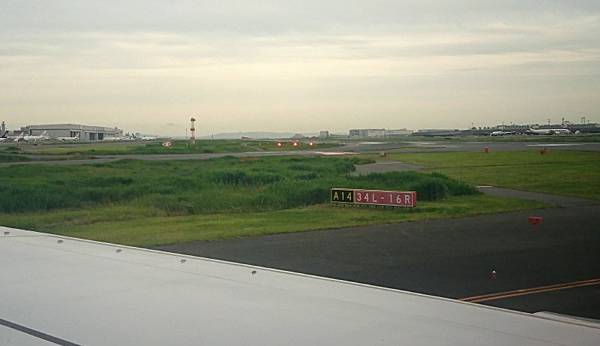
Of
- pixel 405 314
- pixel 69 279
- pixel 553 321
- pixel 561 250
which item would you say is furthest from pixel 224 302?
pixel 561 250

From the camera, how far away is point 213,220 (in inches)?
834

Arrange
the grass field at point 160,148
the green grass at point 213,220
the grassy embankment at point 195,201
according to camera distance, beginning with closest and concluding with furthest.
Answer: the green grass at point 213,220 < the grassy embankment at point 195,201 < the grass field at point 160,148

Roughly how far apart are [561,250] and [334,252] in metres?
4.89

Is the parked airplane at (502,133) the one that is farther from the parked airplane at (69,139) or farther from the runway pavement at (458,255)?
the runway pavement at (458,255)

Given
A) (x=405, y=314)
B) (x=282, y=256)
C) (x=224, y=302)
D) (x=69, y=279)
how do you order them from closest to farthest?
(x=405, y=314) < (x=224, y=302) < (x=69, y=279) < (x=282, y=256)

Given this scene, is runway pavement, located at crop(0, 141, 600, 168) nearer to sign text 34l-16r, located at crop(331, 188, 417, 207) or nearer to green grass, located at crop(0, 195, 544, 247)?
green grass, located at crop(0, 195, 544, 247)

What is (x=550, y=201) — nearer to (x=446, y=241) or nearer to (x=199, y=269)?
(x=446, y=241)

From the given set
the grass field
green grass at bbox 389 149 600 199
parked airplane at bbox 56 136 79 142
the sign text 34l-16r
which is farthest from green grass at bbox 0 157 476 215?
parked airplane at bbox 56 136 79 142

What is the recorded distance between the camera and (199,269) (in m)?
4.89

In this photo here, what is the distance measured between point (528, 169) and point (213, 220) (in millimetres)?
17479

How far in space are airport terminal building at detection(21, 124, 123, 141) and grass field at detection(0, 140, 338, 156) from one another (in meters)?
0.71

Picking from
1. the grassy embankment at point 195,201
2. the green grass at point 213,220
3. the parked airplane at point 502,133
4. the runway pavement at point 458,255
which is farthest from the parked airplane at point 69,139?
the parked airplane at point 502,133

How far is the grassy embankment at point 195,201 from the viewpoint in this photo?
19312 mm

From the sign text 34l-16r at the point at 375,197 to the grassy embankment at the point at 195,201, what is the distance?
444 millimetres
